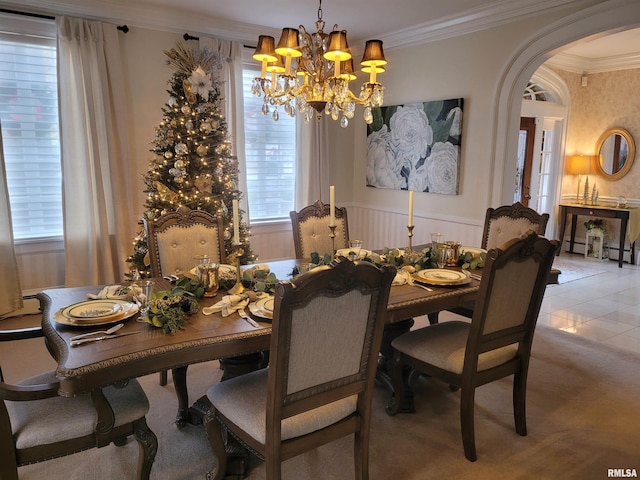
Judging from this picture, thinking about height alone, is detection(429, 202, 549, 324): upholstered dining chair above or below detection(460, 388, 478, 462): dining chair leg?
above

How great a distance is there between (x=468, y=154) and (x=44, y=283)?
4.15m

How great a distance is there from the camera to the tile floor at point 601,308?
12.6 ft

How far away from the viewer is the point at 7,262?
3.82 metres

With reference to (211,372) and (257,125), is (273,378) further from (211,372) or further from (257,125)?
(257,125)

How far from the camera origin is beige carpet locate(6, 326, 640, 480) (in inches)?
82.0

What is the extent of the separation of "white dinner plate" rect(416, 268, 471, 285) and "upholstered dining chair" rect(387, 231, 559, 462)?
301 mm

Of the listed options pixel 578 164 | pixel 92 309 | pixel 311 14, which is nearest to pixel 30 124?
pixel 311 14

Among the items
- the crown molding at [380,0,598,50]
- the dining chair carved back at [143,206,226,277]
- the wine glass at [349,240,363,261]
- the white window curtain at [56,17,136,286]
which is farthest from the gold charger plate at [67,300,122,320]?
the crown molding at [380,0,598,50]

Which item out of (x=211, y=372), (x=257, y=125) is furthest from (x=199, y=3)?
(x=211, y=372)

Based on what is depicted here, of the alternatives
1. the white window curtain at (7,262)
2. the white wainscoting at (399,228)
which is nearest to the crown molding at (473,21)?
the white wainscoting at (399,228)

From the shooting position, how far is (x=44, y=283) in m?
4.11

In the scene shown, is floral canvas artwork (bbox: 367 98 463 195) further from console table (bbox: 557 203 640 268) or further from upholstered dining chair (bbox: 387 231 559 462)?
console table (bbox: 557 203 640 268)

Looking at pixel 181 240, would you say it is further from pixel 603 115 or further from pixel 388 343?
pixel 603 115

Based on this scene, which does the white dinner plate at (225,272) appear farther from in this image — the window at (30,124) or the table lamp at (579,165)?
the table lamp at (579,165)
